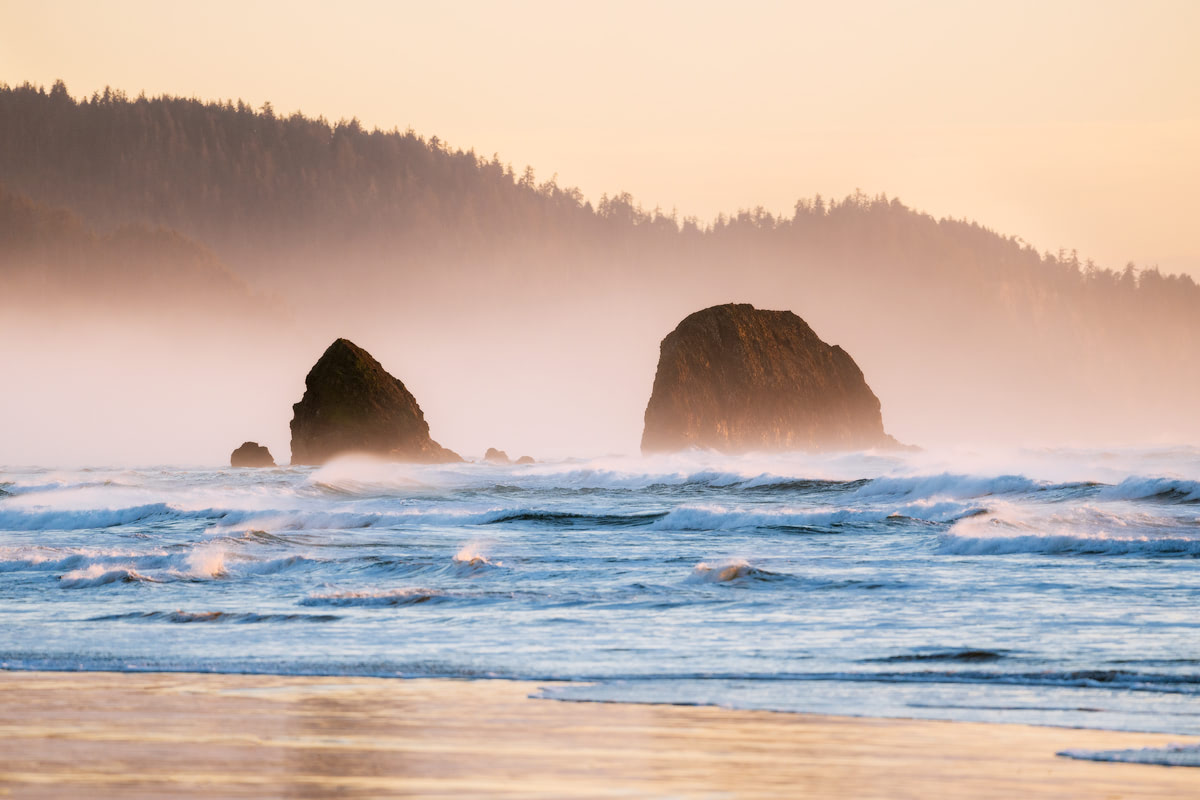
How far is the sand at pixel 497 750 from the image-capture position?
6980 millimetres

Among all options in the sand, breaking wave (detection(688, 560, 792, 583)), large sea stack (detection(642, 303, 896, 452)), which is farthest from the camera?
large sea stack (detection(642, 303, 896, 452))

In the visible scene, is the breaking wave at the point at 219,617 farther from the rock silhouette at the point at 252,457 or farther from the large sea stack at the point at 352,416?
the rock silhouette at the point at 252,457

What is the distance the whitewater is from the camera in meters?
10.6

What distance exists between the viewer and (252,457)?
7906 cm

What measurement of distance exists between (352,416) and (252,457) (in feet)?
27.2

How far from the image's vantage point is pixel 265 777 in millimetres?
7145

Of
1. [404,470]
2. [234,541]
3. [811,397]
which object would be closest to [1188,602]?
[234,541]

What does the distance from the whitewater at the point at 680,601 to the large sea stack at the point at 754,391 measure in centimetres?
4596

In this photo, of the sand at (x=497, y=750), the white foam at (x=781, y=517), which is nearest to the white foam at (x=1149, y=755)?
the sand at (x=497, y=750)

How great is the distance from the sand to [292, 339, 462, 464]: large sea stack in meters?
64.1

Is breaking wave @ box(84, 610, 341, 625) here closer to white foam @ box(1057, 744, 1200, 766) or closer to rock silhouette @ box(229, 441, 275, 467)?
white foam @ box(1057, 744, 1200, 766)

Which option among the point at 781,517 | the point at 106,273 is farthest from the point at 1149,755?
the point at 106,273

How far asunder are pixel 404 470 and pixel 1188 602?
51.9m

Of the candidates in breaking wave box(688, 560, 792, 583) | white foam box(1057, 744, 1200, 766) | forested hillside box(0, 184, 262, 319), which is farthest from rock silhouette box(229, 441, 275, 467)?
forested hillside box(0, 184, 262, 319)
